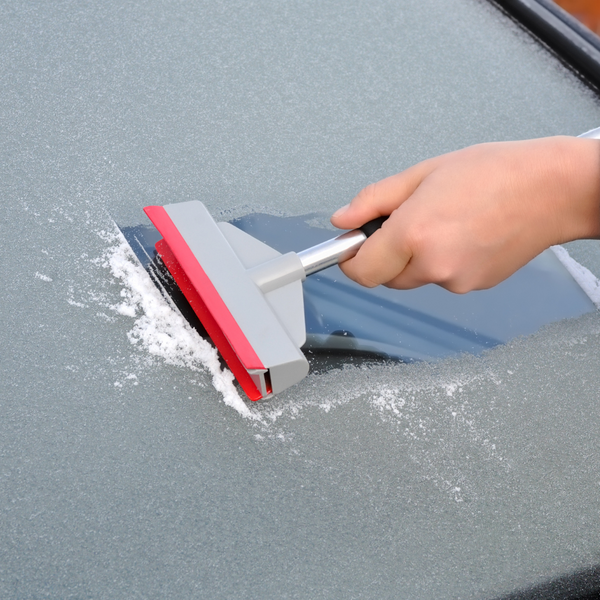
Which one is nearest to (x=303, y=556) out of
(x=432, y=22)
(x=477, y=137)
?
(x=477, y=137)

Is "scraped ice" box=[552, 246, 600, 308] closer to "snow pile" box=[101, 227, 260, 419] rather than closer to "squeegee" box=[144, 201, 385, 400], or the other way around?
"squeegee" box=[144, 201, 385, 400]

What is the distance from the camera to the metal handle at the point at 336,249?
2.63 feet

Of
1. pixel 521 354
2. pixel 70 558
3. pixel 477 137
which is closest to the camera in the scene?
pixel 70 558

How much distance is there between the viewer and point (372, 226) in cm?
83

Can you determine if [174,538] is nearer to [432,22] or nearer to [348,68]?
[348,68]

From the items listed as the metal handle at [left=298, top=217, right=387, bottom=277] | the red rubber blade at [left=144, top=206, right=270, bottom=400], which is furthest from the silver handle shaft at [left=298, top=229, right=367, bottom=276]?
the red rubber blade at [left=144, top=206, right=270, bottom=400]

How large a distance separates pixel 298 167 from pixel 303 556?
0.61 m

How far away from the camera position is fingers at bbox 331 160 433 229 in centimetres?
81

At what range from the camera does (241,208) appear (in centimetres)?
92

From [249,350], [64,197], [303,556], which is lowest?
[303,556]

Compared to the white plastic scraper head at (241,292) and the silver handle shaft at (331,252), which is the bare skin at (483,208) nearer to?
the silver handle shaft at (331,252)

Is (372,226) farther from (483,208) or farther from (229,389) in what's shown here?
(229,389)

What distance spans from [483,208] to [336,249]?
8.0 inches

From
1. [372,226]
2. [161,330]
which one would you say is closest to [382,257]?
[372,226]
